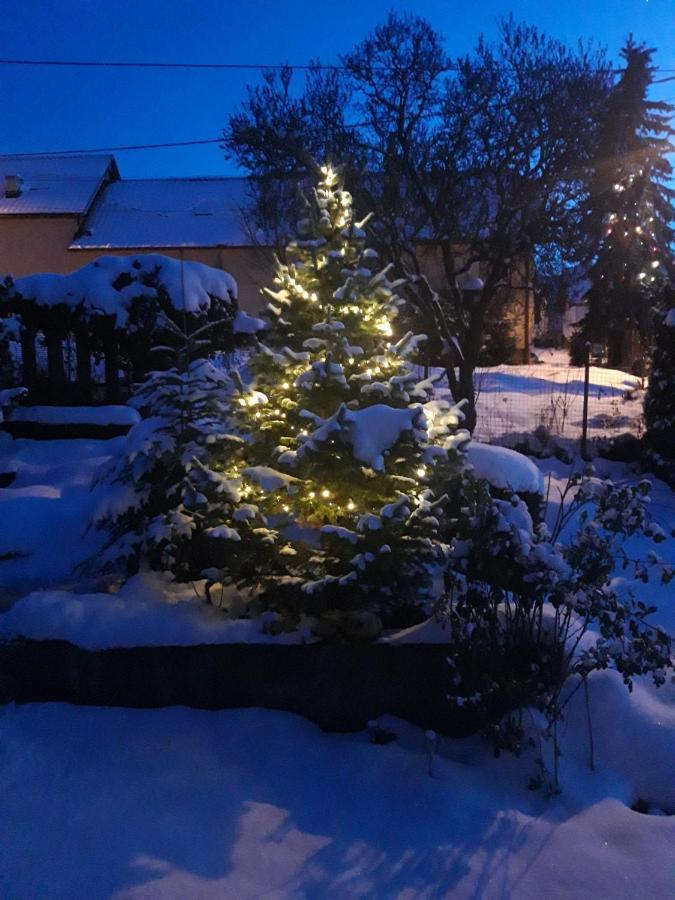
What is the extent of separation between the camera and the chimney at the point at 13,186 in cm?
2655

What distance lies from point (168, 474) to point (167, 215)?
24.6 m

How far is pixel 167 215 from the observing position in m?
26.6

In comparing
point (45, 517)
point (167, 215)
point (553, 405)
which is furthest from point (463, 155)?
point (167, 215)

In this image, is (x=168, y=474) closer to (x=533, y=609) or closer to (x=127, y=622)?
(x=127, y=622)

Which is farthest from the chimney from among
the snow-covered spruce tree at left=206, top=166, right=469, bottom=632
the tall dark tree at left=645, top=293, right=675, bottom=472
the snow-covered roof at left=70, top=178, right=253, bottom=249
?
the snow-covered spruce tree at left=206, top=166, right=469, bottom=632

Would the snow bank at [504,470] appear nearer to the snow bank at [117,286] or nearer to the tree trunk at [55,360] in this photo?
the snow bank at [117,286]

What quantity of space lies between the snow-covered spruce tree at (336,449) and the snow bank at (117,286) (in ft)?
14.5

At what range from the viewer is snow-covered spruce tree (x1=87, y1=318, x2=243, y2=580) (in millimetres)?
3916

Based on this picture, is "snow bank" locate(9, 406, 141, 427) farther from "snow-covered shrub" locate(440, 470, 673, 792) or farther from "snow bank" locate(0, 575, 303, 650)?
"snow-covered shrub" locate(440, 470, 673, 792)

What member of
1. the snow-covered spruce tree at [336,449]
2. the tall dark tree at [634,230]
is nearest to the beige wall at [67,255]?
the tall dark tree at [634,230]

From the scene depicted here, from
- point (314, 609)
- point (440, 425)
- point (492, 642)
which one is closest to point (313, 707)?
point (314, 609)

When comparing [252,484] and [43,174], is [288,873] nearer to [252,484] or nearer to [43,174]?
[252,484]

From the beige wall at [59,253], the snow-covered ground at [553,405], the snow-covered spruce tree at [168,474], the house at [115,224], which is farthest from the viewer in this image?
the beige wall at [59,253]

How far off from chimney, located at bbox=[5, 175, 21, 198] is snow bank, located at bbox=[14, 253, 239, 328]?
20.9m
